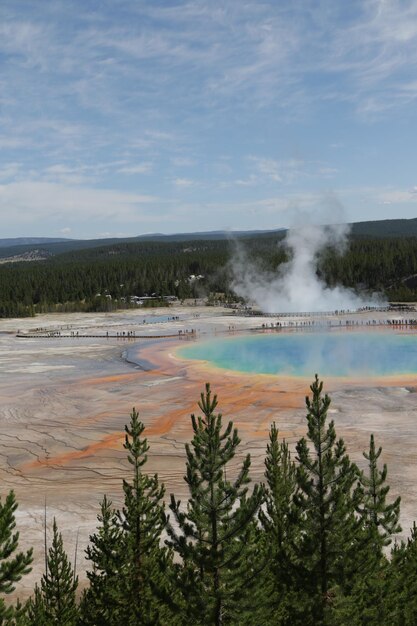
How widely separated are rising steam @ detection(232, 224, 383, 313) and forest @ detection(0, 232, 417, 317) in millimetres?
2420

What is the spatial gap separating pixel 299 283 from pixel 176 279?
131 ft

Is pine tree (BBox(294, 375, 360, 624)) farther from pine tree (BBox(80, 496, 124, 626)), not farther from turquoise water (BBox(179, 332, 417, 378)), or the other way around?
turquoise water (BBox(179, 332, 417, 378))

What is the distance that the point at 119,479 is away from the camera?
81.8 feet

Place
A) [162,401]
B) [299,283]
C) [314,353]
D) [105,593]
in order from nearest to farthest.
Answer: [105,593], [162,401], [314,353], [299,283]

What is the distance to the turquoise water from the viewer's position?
49.5 metres

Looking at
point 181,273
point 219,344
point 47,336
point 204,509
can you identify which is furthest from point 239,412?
point 181,273

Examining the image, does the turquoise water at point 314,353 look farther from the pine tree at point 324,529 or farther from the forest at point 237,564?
the pine tree at point 324,529

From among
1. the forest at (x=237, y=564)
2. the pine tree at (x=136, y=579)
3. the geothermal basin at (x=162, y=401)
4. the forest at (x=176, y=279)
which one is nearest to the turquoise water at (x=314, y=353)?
the geothermal basin at (x=162, y=401)

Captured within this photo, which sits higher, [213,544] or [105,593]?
[213,544]

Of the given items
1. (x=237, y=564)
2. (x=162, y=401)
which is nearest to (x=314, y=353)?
(x=162, y=401)

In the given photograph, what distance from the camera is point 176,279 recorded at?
147 m

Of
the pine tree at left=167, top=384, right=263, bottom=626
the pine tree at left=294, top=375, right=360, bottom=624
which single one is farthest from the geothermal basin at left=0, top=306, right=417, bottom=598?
the pine tree at left=294, top=375, right=360, bottom=624

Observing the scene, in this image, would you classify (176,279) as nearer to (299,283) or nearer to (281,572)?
(299,283)

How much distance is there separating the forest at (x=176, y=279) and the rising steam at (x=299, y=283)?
7.94 feet
